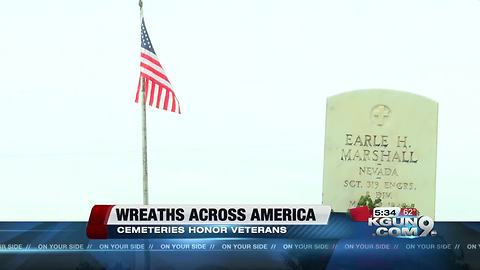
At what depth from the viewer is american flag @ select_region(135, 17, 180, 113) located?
316 centimetres

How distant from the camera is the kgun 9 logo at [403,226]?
133 inches

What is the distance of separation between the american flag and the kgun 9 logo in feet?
4.63

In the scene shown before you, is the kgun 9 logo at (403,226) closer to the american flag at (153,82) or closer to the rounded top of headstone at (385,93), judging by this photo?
the rounded top of headstone at (385,93)

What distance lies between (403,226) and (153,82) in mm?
1745

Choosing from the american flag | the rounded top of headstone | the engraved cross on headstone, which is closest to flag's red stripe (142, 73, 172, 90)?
the american flag

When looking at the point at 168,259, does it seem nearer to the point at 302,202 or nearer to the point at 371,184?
the point at 302,202

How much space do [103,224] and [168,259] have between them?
17.5 inches

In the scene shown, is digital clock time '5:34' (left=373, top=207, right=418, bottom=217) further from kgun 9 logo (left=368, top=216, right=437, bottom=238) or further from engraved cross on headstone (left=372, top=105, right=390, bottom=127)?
engraved cross on headstone (left=372, top=105, right=390, bottom=127)

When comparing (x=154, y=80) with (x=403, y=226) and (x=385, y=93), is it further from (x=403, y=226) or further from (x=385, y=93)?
(x=403, y=226)

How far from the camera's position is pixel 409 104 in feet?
10.9

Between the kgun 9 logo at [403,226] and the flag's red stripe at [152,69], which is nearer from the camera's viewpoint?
the flag's red stripe at [152,69]

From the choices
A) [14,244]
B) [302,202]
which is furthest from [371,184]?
[14,244]

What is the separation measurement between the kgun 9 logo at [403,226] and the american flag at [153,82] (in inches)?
55.5

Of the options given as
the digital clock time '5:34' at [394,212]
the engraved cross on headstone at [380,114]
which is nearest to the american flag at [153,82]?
the engraved cross on headstone at [380,114]
